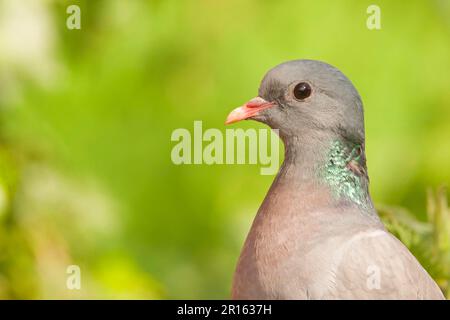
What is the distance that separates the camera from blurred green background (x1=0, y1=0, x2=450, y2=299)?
15.1 feet

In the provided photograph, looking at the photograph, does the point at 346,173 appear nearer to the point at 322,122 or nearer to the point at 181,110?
the point at 322,122

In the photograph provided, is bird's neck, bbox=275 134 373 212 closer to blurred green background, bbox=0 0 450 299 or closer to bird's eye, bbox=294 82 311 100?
bird's eye, bbox=294 82 311 100

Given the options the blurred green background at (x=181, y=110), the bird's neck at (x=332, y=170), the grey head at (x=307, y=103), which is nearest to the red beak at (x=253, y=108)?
the grey head at (x=307, y=103)

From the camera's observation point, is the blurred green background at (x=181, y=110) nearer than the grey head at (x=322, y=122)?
No

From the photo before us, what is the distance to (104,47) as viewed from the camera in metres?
4.93

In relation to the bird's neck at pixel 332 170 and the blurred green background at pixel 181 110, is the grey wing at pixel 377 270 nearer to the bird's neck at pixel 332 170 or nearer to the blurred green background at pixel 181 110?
the bird's neck at pixel 332 170

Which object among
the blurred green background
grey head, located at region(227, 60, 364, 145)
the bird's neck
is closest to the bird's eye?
grey head, located at region(227, 60, 364, 145)

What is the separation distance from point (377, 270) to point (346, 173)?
0.36 metres

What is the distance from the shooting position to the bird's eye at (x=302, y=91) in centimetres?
308

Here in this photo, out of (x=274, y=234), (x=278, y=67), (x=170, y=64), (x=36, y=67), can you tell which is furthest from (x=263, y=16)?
(x=274, y=234)

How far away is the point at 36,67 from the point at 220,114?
3.36 ft

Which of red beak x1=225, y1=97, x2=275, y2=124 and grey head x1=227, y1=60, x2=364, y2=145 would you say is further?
red beak x1=225, y1=97, x2=275, y2=124

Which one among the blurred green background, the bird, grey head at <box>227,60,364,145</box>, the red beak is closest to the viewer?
the bird
